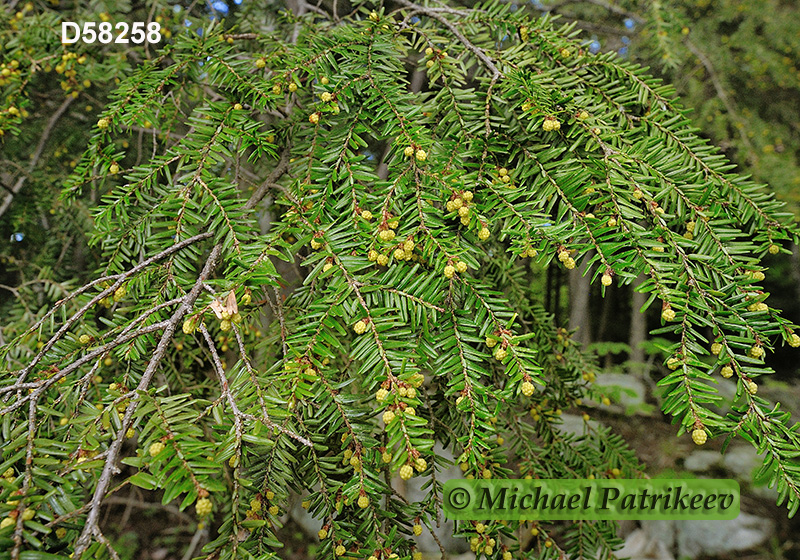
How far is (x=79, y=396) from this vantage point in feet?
2.41

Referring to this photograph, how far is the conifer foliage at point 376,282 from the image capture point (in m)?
0.65

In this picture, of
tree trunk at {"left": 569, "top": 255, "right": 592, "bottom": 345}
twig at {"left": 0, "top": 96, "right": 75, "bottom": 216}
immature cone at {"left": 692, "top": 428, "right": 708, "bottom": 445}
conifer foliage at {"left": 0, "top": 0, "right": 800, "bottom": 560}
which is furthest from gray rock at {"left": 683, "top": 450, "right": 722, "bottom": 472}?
twig at {"left": 0, "top": 96, "right": 75, "bottom": 216}

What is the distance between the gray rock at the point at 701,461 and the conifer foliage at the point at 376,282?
13.0 feet

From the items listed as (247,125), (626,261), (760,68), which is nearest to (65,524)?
(247,125)

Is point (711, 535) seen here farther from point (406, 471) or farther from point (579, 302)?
point (406, 471)

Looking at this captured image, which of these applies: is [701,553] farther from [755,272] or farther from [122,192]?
[122,192]

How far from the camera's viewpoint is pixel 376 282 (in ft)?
2.50

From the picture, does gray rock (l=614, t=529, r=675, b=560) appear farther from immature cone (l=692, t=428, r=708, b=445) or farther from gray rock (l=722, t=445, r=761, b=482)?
immature cone (l=692, t=428, r=708, b=445)

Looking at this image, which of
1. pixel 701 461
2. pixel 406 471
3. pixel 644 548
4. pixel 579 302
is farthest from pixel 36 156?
pixel 701 461

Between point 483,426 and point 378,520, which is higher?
point 483,426

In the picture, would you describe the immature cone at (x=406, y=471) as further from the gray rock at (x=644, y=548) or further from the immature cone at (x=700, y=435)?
the gray rock at (x=644, y=548)

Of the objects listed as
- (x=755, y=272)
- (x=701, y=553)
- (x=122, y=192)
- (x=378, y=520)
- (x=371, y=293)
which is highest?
(x=755, y=272)

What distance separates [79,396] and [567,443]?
3.80 ft

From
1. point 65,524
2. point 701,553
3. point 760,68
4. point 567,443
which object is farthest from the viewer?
point 701,553
